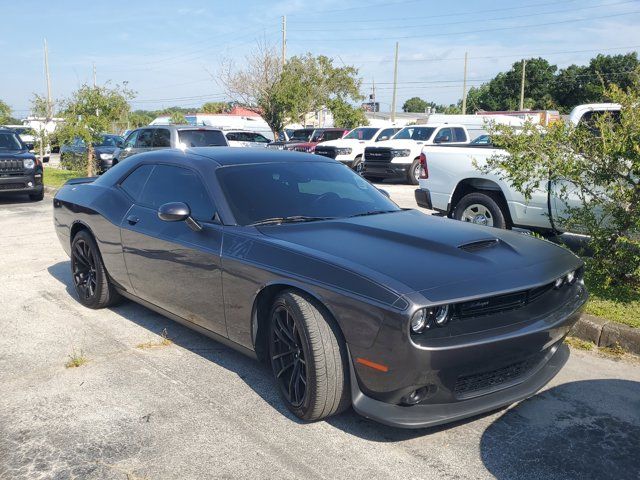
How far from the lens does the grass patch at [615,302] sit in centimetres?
517

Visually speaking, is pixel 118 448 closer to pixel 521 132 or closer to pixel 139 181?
pixel 139 181

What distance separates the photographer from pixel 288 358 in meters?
3.72

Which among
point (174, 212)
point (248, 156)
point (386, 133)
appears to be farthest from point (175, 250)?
point (386, 133)

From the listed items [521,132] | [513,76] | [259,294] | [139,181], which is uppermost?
[513,76]

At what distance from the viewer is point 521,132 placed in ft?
20.2

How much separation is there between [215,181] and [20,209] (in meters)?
10.5

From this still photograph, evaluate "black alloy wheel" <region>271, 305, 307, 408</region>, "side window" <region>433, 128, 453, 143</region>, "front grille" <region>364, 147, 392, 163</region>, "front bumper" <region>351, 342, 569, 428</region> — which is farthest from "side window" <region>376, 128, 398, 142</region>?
"front bumper" <region>351, 342, 569, 428</region>

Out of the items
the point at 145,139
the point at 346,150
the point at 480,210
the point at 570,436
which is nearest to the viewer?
the point at 570,436

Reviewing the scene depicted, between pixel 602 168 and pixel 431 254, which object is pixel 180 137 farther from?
pixel 431 254

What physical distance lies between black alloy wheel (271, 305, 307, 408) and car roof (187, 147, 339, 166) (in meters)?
1.52

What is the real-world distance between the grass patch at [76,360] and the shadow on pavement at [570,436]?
2.83 meters

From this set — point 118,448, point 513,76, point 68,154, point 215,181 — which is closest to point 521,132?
point 215,181

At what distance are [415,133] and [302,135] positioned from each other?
21.2 feet

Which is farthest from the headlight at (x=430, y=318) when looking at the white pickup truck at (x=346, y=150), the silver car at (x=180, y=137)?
the white pickup truck at (x=346, y=150)
